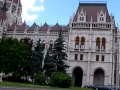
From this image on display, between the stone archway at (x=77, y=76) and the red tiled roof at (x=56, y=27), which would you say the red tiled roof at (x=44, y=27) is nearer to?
the red tiled roof at (x=56, y=27)

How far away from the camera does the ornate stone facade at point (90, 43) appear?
63.3m

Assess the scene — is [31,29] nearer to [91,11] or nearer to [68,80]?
[91,11]

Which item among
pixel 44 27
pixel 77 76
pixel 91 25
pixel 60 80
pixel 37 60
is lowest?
pixel 60 80

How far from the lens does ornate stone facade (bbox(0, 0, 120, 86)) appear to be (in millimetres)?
63312

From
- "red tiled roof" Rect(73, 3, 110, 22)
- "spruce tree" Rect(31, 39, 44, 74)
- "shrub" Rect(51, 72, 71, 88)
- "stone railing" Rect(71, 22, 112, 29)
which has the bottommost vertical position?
"shrub" Rect(51, 72, 71, 88)

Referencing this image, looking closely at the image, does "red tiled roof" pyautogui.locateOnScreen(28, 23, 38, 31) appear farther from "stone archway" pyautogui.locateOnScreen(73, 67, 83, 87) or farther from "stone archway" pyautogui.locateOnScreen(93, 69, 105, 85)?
"stone archway" pyautogui.locateOnScreen(93, 69, 105, 85)

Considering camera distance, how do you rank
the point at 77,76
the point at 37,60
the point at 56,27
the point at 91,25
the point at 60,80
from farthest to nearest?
1. the point at 56,27
2. the point at 77,76
3. the point at 91,25
4. the point at 37,60
5. the point at 60,80

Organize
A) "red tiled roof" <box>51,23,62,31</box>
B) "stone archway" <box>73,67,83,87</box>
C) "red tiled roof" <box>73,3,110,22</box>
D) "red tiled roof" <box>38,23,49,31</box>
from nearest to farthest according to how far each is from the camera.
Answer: "stone archway" <box>73,67,83,87</box> < "red tiled roof" <box>73,3,110,22</box> < "red tiled roof" <box>51,23,62,31</box> < "red tiled roof" <box>38,23,49,31</box>

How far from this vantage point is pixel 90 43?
64562 millimetres

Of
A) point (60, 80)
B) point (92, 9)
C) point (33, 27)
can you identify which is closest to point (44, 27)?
point (33, 27)

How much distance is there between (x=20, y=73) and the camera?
54.9 meters

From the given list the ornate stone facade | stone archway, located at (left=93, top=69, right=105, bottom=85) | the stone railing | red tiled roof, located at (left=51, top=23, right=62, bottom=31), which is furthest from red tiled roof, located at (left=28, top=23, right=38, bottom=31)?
stone archway, located at (left=93, top=69, right=105, bottom=85)

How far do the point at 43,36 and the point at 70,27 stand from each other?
753 cm

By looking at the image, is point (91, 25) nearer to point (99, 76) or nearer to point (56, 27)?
point (56, 27)
